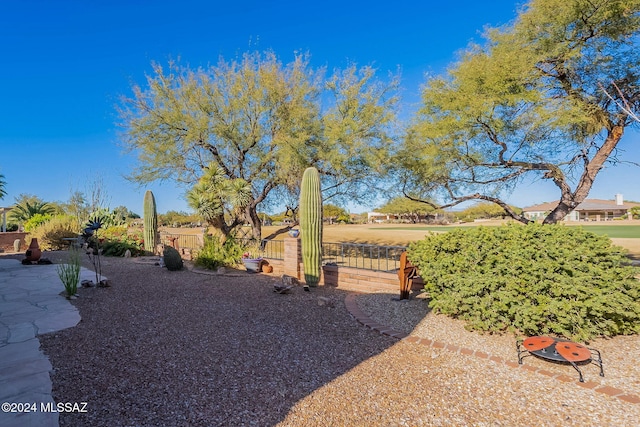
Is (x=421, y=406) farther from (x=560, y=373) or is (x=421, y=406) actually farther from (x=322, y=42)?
(x=322, y=42)

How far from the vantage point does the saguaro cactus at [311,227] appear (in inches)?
304

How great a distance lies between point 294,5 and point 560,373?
13494mm

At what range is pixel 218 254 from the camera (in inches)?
383

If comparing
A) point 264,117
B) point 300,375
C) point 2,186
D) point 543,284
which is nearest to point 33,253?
point 264,117

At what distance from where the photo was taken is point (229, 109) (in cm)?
1293

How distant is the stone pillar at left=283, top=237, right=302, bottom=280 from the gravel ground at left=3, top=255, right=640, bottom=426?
281cm

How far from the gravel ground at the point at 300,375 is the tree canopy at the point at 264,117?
8.41 m

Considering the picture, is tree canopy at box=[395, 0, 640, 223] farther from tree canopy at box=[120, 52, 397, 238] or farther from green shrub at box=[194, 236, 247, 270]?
green shrub at box=[194, 236, 247, 270]

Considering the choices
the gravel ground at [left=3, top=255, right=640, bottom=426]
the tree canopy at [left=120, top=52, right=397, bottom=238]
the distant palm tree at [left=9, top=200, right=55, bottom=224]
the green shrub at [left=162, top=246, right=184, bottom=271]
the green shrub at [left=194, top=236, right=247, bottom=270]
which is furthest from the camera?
the distant palm tree at [left=9, top=200, right=55, bottom=224]

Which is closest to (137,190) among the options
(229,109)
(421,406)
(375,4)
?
(229,109)

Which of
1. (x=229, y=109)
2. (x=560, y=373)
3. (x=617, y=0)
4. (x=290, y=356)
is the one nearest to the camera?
(x=560, y=373)

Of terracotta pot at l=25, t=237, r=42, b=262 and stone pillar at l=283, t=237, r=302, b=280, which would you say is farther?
terracotta pot at l=25, t=237, r=42, b=262

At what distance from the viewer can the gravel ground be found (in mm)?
2547

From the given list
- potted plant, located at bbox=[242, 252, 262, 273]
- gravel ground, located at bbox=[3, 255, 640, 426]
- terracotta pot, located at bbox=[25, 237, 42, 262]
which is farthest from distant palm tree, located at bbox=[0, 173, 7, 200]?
gravel ground, located at bbox=[3, 255, 640, 426]
